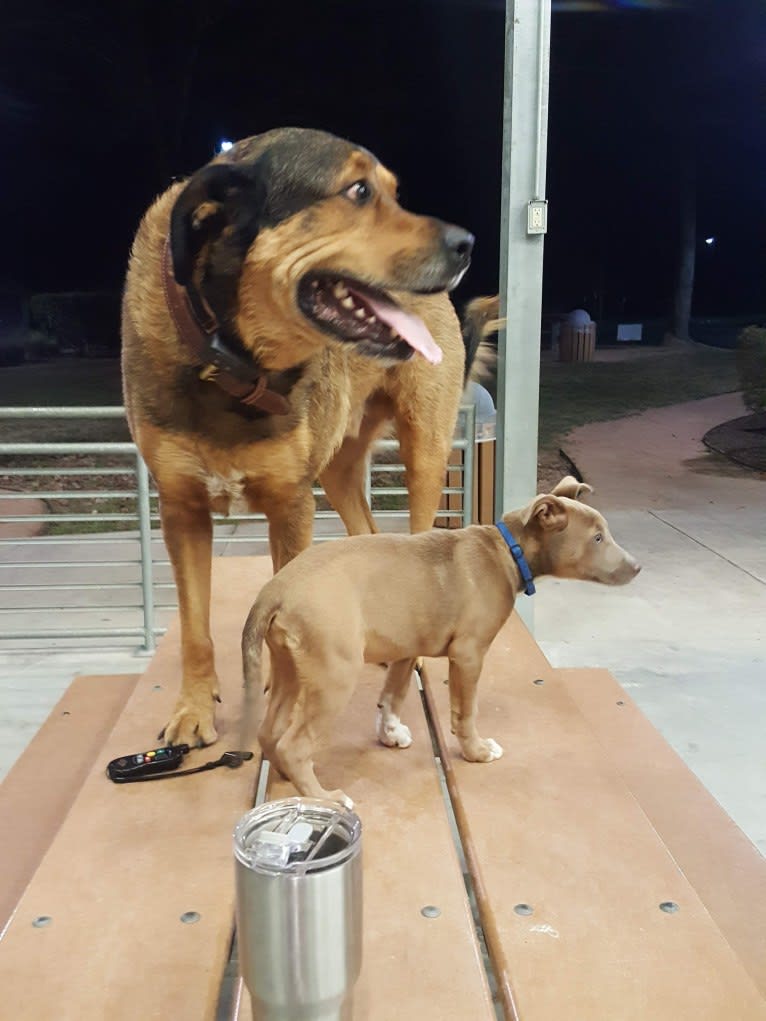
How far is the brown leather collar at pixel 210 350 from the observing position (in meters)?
1.91

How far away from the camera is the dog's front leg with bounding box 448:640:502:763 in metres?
2.14

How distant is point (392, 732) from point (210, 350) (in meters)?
1.17

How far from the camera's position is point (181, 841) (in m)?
1.95

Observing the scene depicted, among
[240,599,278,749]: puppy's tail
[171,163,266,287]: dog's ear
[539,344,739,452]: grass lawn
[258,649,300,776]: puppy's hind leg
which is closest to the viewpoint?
[171,163,266,287]: dog's ear

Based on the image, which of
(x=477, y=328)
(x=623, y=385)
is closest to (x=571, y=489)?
(x=477, y=328)

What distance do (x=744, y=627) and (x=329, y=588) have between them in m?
3.92

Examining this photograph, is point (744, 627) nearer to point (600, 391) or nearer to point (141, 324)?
point (141, 324)

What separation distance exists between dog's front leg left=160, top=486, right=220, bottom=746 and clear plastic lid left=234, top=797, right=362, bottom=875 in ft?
3.60

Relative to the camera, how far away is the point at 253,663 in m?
1.86

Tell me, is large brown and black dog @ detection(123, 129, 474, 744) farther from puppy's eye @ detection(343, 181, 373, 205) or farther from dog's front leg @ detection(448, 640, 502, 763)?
dog's front leg @ detection(448, 640, 502, 763)

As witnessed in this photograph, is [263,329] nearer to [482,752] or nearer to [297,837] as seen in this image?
[297,837]

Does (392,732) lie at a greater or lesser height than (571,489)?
lesser

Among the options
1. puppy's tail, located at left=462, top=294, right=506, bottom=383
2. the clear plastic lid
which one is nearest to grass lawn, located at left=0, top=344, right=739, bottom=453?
puppy's tail, located at left=462, top=294, right=506, bottom=383

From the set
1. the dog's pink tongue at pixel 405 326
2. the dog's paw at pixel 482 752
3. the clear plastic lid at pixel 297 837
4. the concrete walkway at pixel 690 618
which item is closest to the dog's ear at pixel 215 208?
the dog's pink tongue at pixel 405 326
